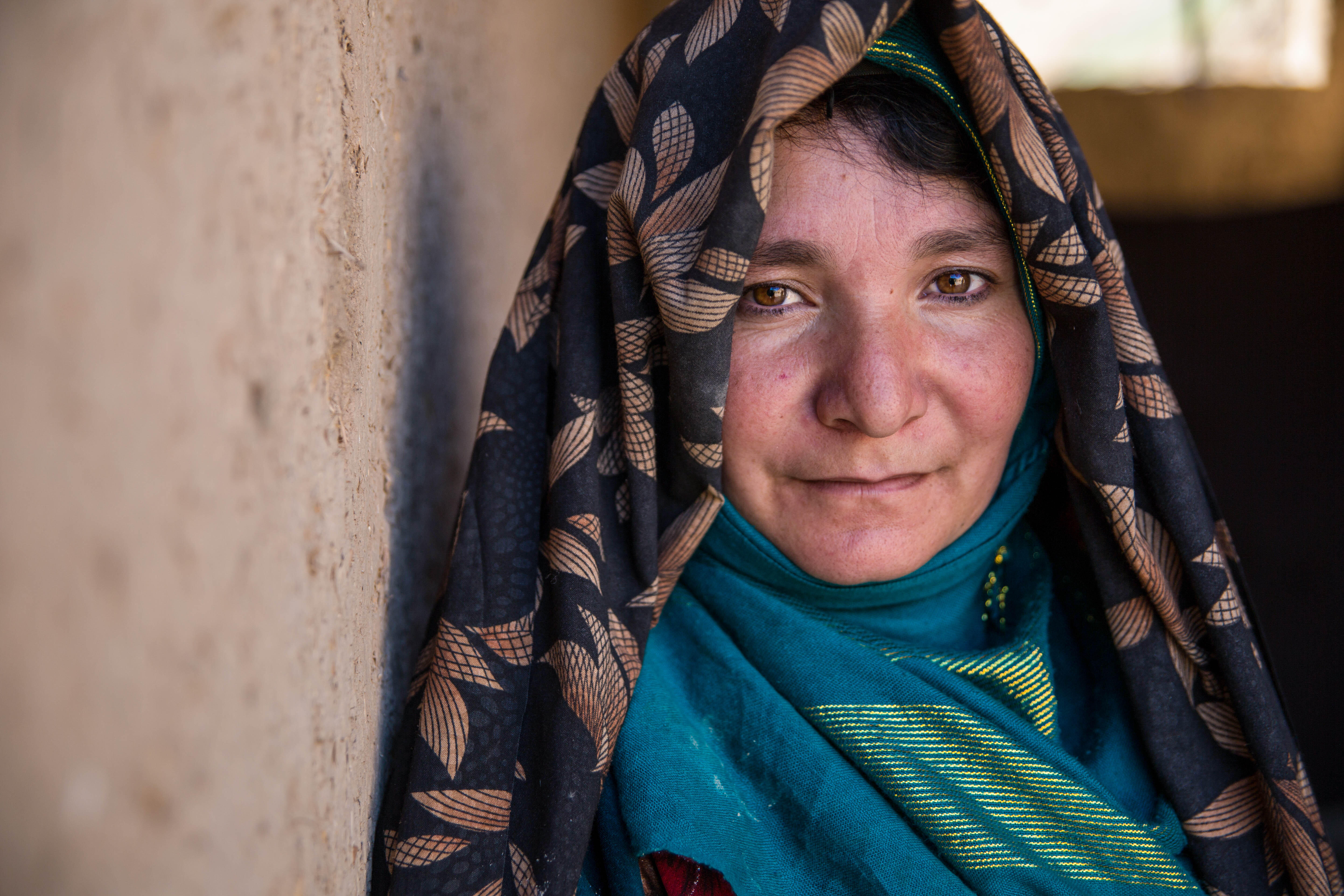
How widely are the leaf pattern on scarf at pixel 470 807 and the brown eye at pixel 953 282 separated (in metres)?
0.65

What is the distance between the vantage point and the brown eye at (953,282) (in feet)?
3.04

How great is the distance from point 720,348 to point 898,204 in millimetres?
227

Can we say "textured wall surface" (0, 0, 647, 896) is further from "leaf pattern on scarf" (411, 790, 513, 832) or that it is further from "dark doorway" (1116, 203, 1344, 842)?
"dark doorway" (1116, 203, 1344, 842)

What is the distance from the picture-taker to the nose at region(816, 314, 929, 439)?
86cm

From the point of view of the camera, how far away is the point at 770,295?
0.92 metres

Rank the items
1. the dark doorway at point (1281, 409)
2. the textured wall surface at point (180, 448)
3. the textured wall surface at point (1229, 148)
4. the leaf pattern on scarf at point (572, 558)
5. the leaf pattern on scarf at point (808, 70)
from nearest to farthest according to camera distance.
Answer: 1. the textured wall surface at point (180, 448)
2. the leaf pattern on scarf at point (808, 70)
3. the leaf pattern on scarf at point (572, 558)
4. the dark doorway at point (1281, 409)
5. the textured wall surface at point (1229, 148)

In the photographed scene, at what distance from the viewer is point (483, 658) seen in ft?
2.69

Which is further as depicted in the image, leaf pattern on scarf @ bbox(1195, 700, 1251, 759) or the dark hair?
leaf pattern on scarf @ bbox(1195, 700, 1251, 759)

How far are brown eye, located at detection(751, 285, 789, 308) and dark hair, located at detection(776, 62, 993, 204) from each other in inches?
5.7

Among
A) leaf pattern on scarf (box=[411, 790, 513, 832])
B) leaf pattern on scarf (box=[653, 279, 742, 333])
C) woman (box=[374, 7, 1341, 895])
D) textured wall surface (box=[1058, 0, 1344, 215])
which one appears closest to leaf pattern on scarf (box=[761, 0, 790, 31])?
woman (box=[374, 7, 1341, 895])

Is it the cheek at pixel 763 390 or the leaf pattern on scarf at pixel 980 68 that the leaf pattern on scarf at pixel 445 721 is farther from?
the leaf pattern on scarf at pixel 980 68

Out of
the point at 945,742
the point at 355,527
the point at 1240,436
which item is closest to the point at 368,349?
the point at 355,527

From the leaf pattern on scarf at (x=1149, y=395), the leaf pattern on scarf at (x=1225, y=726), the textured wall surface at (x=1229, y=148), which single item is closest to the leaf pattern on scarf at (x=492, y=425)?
the leaf pattern on scarf at (x=1149, y=395)

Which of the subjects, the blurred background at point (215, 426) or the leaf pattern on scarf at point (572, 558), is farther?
the leaf pattern on scarf at point (572, 558)
